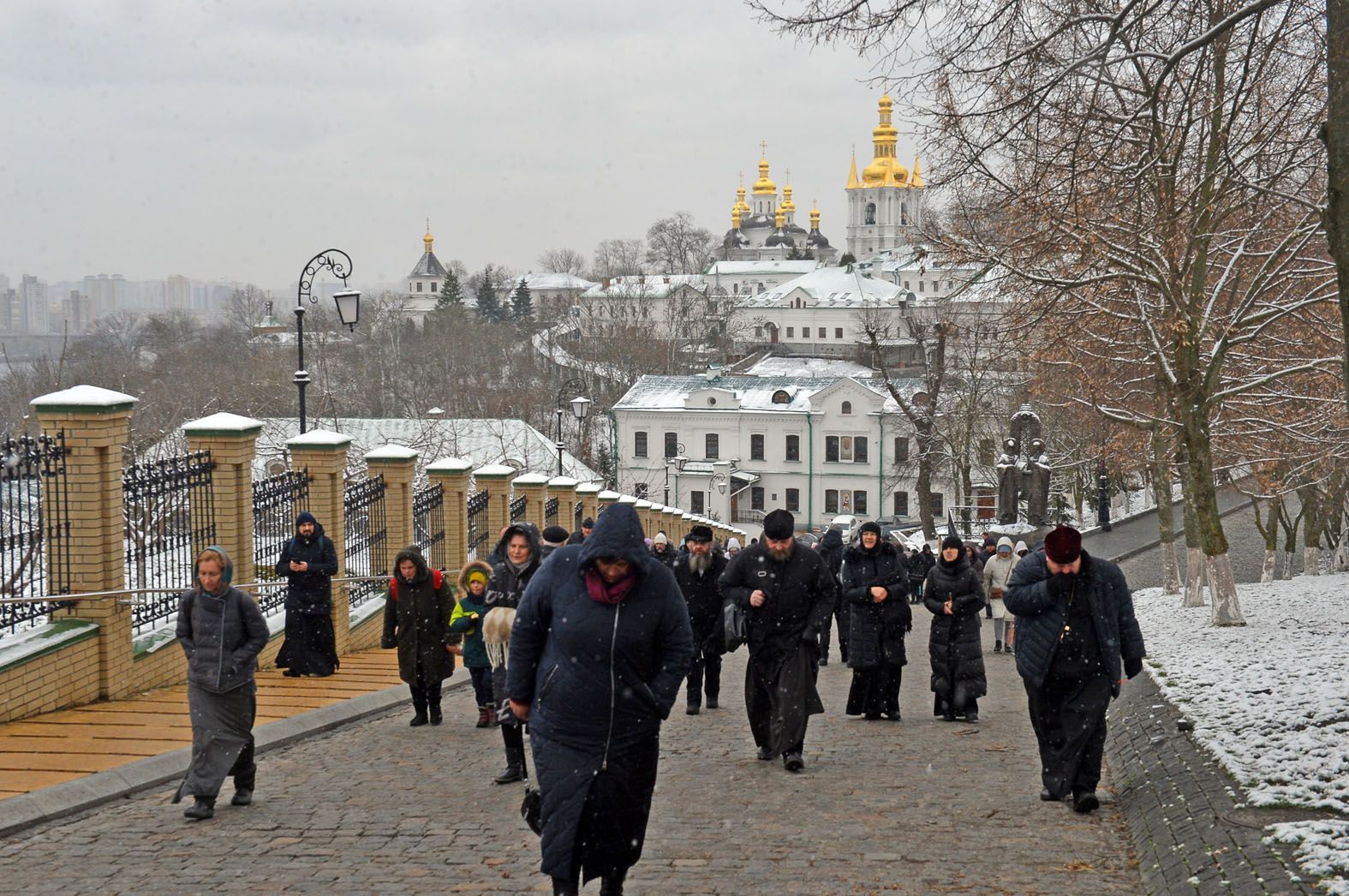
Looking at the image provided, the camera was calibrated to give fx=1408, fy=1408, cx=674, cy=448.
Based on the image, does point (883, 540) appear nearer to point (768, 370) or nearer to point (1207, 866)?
point (1207, 866)

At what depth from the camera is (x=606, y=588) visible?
17.9 feet

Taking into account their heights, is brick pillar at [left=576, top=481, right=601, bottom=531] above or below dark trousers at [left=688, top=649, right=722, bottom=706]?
above

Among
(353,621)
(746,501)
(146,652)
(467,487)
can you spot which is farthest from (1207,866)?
(746,501)

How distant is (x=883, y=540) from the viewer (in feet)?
35.5

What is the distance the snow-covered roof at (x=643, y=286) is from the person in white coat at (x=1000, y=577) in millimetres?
93329

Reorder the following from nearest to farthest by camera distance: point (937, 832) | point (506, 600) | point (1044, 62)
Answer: point (937, 832), point (506, 600), point (1044, 62)

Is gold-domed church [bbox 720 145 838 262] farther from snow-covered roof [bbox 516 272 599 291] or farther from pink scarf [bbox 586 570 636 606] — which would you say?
pink scarf [bbox 586 570 636 606]

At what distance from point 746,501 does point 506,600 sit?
63925 millimetres

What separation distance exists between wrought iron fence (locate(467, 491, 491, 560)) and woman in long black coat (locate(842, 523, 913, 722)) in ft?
25.8

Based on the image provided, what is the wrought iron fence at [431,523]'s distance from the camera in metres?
15.7

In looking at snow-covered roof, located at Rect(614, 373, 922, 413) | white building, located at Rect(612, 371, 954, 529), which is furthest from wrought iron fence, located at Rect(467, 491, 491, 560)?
snow-covered roof, located at Rect(614, 373, 922, 413)

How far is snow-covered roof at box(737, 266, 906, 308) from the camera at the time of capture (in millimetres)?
128250

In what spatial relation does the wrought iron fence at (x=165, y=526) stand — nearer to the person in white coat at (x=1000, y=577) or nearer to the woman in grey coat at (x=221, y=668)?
the woman in grey coat at (x=221, y=668)

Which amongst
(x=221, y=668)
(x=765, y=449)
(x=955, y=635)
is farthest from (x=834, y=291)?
(x=221, y=668)
